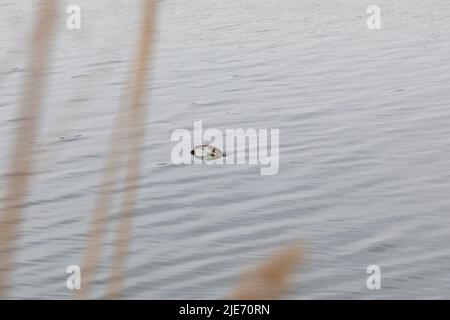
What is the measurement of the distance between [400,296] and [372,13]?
616cm

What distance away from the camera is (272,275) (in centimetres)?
105

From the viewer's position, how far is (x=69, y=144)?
6.91 meters

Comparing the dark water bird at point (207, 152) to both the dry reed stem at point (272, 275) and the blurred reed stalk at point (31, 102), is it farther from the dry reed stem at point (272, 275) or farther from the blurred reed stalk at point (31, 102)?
the dry reed stem at point (272, 275)

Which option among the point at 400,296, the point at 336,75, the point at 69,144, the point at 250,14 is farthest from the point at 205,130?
the point at 250,14

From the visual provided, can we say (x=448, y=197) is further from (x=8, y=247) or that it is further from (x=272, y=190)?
(x=8, y=247)
